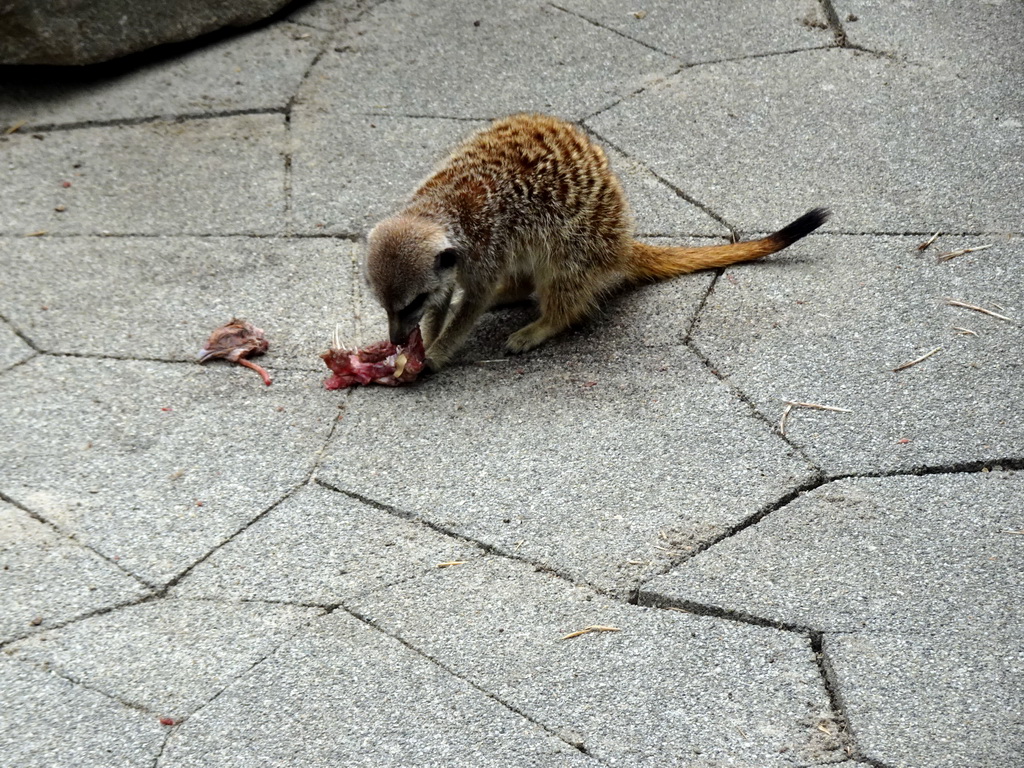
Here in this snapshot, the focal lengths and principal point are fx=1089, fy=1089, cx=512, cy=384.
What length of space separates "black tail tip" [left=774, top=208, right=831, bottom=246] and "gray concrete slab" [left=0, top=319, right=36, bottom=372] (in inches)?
116

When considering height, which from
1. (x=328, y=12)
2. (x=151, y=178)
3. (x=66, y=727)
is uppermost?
(x=328, y=12)

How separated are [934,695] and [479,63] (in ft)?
13.9

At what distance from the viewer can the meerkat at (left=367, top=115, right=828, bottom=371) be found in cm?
398

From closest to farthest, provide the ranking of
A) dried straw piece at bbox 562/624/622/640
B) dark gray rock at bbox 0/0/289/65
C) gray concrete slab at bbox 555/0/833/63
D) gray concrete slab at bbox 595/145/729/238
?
dried straw piece at bbox 562/624/622/640 < gray concrete slab at bbox 595/145/729/238 < dark gray rock at bbox 0/0/289/65 < gray concrete slab at bbox 555/0/833/63

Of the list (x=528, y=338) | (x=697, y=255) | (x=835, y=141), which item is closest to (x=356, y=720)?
(x=528, y=338)

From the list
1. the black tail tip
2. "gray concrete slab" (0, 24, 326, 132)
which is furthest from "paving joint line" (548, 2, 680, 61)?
the black tail tip

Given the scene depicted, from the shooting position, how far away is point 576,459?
3549 millimetres

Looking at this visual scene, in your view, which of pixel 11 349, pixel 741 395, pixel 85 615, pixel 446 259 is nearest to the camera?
pixel 85 615

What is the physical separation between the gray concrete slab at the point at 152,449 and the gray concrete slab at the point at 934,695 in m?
1.80

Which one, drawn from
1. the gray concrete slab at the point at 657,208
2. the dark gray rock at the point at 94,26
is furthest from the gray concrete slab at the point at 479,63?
the dark gray rock at the point at 94,26

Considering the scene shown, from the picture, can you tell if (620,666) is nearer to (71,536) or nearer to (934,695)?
(934,695)

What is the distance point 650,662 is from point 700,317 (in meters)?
1.73

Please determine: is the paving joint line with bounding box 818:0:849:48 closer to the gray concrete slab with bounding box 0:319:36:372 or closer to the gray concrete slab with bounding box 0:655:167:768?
the gray concrete slab with bounding box 0:319:36:372

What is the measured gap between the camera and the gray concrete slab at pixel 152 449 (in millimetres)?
3330
